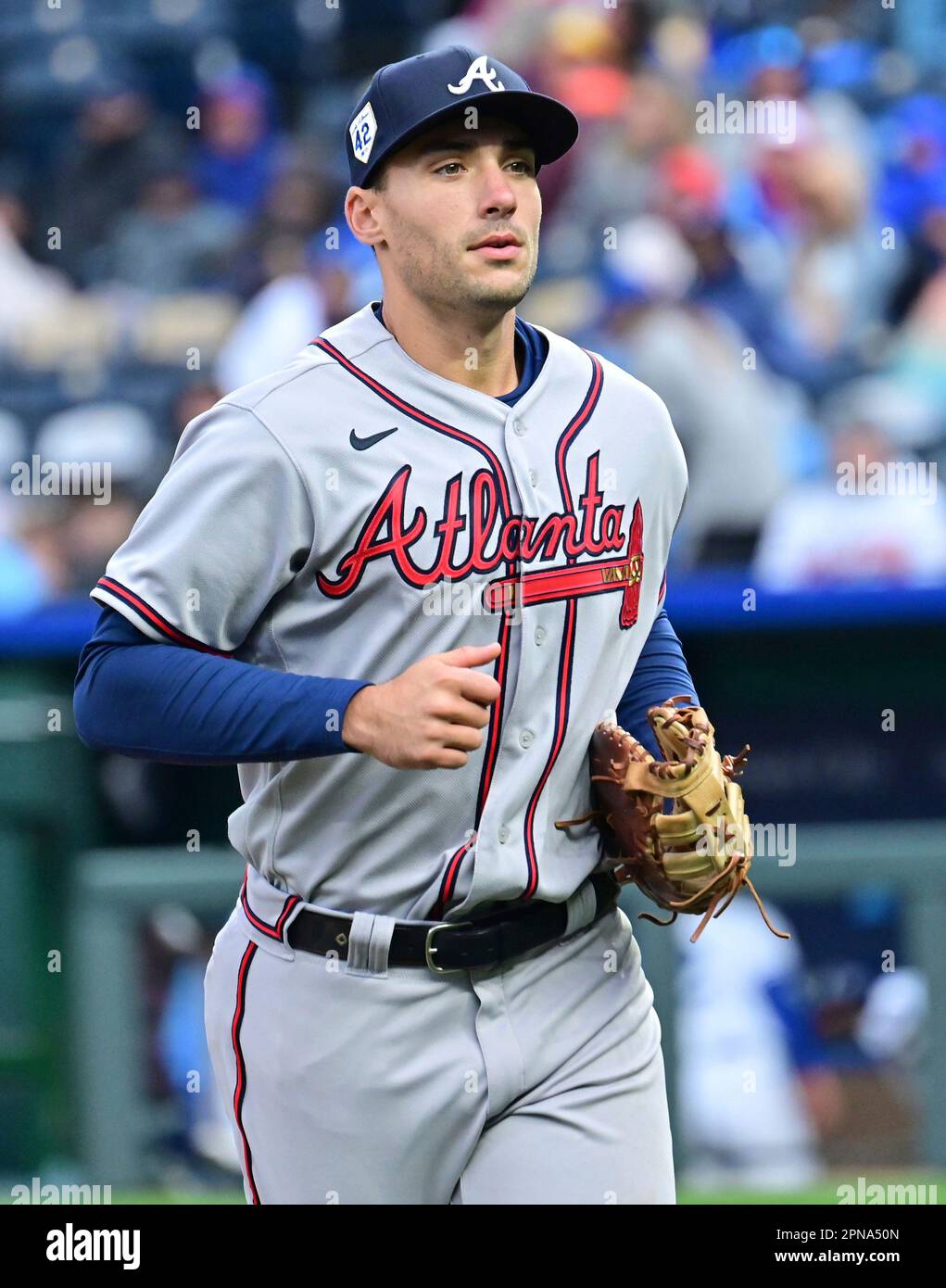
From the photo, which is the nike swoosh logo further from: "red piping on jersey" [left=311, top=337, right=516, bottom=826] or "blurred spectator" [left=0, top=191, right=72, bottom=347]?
"blurred spectator" [left=0, top=191, right=72, bottom=347]

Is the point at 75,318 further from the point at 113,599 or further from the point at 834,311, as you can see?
the point at 113,599

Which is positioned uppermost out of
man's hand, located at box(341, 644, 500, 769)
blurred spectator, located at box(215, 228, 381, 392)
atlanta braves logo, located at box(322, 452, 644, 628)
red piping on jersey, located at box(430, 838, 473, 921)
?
blurred spectator, located at box(215, 228, 381, 392)

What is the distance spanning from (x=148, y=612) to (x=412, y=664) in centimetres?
31

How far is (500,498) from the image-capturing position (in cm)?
226

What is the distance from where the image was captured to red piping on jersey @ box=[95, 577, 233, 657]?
2176 mm

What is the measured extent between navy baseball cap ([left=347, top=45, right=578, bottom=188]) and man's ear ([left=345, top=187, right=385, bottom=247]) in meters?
0.01

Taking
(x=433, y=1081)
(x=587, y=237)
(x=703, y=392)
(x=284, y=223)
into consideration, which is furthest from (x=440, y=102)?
(x=284, y=223)

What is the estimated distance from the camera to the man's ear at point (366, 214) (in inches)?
92.3

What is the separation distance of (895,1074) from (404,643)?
2.46 meters

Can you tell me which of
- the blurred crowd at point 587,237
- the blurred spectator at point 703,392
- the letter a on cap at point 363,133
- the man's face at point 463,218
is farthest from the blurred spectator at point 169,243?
the man's face at point 463,218

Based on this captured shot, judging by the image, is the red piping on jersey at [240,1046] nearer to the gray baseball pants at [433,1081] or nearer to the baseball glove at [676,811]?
the gray baseball pants at [433,1081]

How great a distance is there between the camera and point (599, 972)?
93.7 inches

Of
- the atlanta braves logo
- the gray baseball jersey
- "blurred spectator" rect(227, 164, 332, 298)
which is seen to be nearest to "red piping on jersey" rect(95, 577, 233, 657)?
the gray baseball jersey

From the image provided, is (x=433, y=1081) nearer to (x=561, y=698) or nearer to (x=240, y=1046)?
(x=240, y=1046)
